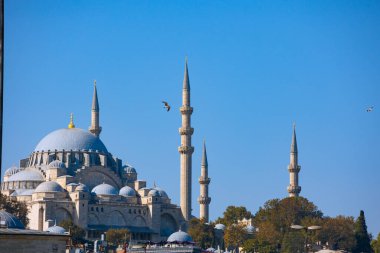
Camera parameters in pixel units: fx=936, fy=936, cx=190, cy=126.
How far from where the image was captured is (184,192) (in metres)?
86.8

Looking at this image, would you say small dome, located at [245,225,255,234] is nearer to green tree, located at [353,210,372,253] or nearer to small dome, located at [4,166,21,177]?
green tree, located at [353,210,372,253]

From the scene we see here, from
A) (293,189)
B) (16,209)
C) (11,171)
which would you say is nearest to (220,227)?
(293,189)

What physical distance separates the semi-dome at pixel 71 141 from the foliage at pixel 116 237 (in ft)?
49.9

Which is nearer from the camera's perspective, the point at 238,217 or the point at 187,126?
the point at 187,126

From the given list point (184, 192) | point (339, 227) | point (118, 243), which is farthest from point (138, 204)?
point (339, 227)

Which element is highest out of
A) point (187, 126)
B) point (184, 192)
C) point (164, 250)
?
point (187, 126)

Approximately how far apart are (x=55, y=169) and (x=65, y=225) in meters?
14.1

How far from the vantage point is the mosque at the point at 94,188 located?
82.0m

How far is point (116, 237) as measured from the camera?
77000 mm

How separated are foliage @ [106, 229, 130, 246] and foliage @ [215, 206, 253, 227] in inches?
689

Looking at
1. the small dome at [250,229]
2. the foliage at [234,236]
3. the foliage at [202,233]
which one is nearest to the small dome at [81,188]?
the foliage at [202,233]

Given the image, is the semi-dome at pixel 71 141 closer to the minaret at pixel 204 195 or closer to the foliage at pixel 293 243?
the minaret at pixel 204 195

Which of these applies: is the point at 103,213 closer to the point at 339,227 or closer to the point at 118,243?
the point at 118,243

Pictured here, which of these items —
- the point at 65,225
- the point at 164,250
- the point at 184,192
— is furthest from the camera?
the point at 184,192
